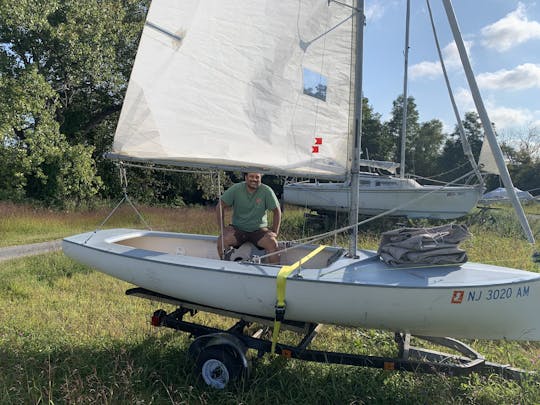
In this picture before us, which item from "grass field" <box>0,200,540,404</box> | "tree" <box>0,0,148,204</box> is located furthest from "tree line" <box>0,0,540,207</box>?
"grass field" <box>0,200,540,404</box>

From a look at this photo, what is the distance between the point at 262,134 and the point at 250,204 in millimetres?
854

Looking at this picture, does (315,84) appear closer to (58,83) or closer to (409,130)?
(58,83)

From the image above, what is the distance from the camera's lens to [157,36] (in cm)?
424

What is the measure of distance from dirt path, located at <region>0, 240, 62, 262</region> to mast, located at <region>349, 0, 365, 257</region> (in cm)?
734

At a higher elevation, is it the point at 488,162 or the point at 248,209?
the point at 488,162

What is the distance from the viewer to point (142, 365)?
367 cm

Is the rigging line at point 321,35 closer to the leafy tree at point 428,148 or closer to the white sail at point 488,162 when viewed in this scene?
the white sail at point 488,162

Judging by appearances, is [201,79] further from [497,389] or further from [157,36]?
[497,389]

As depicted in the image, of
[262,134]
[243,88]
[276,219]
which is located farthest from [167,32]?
[276,219]

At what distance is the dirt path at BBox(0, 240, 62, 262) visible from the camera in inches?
335

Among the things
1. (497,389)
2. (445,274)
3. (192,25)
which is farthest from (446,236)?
(192,25)

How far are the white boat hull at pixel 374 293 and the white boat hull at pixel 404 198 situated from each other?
30.0 feet

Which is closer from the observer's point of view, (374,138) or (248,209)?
(248,209)

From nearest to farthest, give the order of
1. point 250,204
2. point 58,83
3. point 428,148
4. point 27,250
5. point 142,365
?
point 142,365
point 250,204
point 27,250
point 58,83
point 428,148
